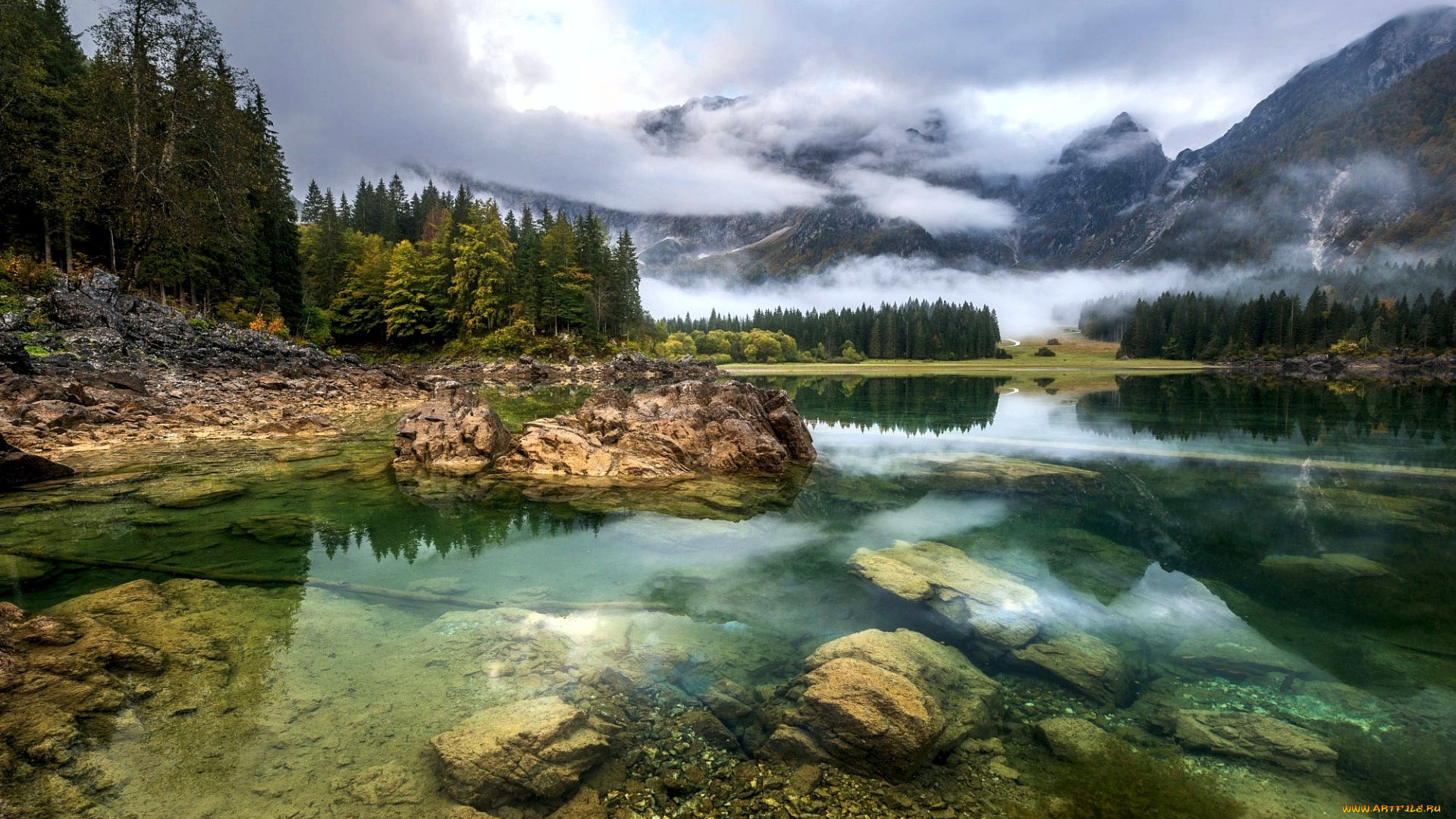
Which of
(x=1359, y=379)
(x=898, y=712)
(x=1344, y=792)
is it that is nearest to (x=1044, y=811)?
(x=898, y=712)

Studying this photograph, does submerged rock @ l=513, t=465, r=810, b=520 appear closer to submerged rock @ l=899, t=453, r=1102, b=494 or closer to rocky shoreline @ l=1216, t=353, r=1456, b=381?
submerged rock @ l=899, t=453, r=1102, b=494

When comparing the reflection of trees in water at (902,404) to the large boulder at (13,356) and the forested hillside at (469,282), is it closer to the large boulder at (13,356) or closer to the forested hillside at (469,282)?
the forested hillside at (469,282)

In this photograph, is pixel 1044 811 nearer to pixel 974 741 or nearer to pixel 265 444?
pixel 974 741

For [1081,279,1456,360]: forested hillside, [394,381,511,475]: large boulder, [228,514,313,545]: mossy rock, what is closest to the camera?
[228,514,313,545]: mossy rock

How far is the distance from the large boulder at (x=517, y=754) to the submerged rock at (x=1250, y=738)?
658 centimetres

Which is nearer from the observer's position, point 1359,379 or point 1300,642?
point 1300,642

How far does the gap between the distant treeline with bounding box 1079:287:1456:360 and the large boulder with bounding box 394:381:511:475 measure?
167 metres

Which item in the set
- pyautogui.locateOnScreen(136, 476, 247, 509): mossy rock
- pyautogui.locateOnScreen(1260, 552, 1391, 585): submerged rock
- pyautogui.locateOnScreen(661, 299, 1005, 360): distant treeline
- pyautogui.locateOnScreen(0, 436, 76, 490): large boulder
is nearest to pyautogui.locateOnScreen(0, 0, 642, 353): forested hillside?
pyautogui.locateOnScreen(0, 436, 76, 490): large boulder

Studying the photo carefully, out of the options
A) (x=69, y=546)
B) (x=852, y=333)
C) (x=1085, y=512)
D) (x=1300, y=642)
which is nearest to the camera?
(x=1300, y=642)

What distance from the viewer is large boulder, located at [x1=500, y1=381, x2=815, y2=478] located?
67.7 feet

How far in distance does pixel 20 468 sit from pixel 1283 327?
625 feet

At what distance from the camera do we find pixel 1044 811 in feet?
17.9

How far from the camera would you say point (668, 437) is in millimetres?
22609

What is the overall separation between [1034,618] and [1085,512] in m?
8.23
